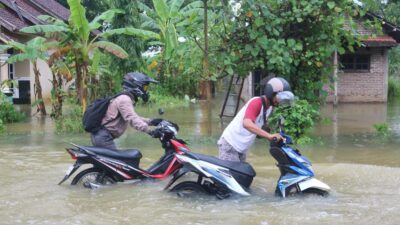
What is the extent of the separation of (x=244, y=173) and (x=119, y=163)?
5.55 feet

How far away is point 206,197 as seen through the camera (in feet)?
22.8

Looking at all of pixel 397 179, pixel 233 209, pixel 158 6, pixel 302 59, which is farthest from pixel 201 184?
pixel 158 6

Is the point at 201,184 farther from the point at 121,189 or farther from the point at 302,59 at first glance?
the point at 302,59

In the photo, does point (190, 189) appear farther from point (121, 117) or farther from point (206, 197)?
point (121, 117)

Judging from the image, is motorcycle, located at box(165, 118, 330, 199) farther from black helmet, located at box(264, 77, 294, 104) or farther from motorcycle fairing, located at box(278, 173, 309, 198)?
black helmet, located at box(264, 77, 294, 104)

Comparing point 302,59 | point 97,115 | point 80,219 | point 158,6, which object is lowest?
point 80,219

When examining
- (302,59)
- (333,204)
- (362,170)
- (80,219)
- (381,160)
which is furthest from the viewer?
(302,59)

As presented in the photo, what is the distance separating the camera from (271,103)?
6.83 m

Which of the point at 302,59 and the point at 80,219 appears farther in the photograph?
the point at 302,59

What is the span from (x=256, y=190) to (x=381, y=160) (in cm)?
349

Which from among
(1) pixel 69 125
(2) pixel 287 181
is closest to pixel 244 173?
(2) pixel 287 181

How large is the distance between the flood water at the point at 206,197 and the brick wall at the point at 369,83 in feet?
35.1

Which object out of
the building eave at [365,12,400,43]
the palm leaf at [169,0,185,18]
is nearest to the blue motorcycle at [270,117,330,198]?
the palm leaf at [169,0,185,18]

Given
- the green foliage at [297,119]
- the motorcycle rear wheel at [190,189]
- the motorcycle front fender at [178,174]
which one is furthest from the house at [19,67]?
the motorcycle rear wheel at [190,189]
